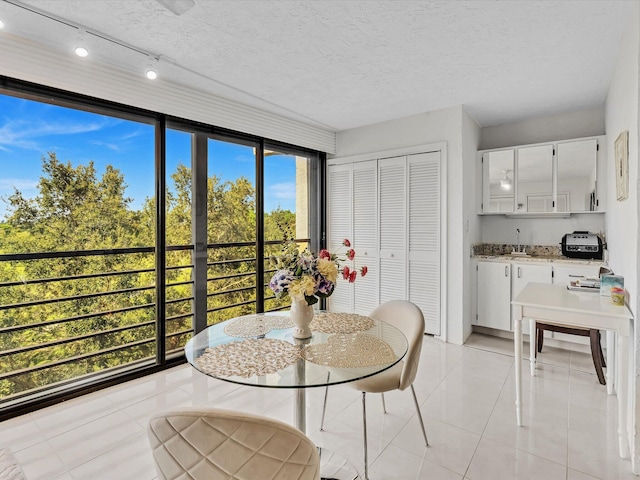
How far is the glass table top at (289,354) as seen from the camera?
138cm

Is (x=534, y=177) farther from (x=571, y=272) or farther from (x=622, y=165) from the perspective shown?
(x=622, y=165)

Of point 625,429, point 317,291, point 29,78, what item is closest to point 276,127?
point 29,78

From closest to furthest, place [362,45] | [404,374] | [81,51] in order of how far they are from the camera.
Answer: [404,374] → [81,51] → [362,45]

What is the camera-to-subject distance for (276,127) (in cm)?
386

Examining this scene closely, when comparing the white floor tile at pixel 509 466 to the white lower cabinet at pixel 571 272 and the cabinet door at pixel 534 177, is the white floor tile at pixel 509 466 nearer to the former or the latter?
the white lower cabinet at pixel 571 272

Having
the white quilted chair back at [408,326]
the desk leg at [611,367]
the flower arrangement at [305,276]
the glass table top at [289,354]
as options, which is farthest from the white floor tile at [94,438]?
the desk leg at [611,367]

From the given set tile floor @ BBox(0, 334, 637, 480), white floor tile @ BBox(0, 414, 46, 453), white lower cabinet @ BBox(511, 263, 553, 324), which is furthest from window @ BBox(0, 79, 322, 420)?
white lower cabinet @ BBox(511, 263, 553, 324)

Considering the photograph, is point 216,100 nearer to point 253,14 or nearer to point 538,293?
point 253,14

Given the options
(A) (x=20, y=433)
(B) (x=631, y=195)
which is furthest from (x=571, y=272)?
(A) (x=20, y=433)

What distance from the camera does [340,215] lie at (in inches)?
182

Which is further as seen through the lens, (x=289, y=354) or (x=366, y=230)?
(x=366, y=230)

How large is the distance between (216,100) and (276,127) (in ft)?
2.54

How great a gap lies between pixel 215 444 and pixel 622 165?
9.30 feet

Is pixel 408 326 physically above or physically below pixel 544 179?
below
